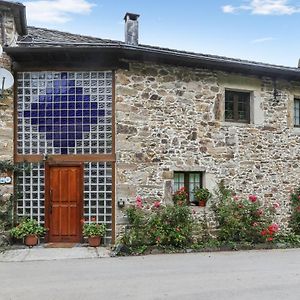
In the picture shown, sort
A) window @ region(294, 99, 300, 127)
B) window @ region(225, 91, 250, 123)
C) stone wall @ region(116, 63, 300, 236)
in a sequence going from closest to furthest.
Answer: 1. stone wall @ region(116, 63, 300, 236)
2. window @ region(225, 91, 250, 123)
3. window @ region(294, 99, 300, 127)

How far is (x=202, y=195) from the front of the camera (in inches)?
426

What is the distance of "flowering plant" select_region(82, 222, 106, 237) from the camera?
992 centimetres

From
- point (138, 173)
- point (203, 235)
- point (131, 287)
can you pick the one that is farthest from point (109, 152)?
point (131, 287)

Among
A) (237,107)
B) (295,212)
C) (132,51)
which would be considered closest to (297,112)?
(237,107)

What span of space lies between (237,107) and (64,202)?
17.3ft

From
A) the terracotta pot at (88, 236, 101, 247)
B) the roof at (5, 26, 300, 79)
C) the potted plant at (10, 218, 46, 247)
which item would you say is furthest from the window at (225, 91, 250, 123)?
the potted plant at (10, 218, 46, 247)

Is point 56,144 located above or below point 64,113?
below

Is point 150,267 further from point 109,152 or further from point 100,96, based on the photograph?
point 100,96

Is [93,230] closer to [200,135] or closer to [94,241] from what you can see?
[94,241]

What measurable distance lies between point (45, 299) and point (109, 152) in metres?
4.73

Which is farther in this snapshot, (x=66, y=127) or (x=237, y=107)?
(x=237, y=107)

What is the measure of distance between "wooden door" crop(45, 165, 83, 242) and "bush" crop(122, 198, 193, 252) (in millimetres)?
1262

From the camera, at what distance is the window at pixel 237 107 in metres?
11.6

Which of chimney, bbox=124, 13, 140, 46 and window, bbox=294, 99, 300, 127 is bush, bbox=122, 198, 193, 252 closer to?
chimney, bbox=124, 13, 140, 46
